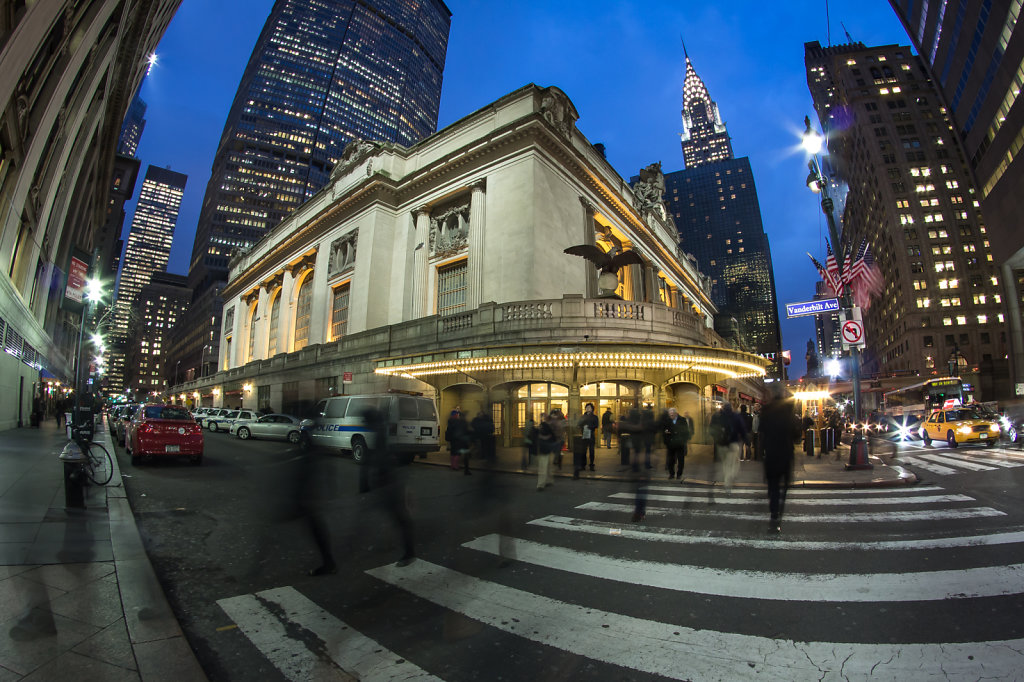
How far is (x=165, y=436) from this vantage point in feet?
42.9

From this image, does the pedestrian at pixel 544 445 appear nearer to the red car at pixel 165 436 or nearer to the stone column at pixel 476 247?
the red car at pixel 165 436

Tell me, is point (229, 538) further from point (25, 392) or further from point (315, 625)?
point (25, 392)

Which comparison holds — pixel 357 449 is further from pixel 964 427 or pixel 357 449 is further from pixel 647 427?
pixel 964 427

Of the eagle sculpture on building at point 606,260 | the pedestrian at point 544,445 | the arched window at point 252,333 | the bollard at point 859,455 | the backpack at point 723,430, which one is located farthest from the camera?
A: the arched window at point 252,333

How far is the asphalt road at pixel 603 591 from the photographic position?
2.85 m

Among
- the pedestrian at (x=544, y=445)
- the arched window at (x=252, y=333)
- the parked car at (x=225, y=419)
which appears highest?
the arched window at (x=252, y=333)

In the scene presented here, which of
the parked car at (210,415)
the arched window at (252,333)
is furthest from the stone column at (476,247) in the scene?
the arched window at (252,333)

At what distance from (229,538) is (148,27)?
124 ft

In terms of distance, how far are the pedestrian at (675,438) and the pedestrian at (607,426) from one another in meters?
5.51

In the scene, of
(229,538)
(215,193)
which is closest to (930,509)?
(229,538)

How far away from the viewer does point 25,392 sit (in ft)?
78.2

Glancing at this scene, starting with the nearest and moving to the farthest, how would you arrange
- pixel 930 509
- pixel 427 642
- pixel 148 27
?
1. pixel 427 642
2. pixel 930 509
3. pixel 148 27

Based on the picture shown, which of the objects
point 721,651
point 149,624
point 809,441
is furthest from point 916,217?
point 149,624

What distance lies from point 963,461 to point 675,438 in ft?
33.7
